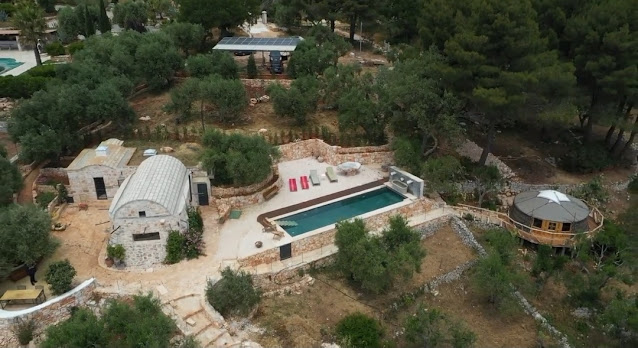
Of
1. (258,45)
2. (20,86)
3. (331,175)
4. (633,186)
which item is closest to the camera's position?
(331,175)

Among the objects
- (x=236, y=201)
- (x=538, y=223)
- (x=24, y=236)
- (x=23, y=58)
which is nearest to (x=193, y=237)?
(x=236, y=201)

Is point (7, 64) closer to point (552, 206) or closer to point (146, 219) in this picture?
point (146, 219)

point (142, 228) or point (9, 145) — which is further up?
point (142, 228)

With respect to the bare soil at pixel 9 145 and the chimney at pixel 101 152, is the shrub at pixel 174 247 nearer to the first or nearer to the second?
the chimney at pixel 101 152

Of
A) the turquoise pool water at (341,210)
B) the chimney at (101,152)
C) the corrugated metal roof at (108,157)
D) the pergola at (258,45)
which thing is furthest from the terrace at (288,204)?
the pergola at (258,45)

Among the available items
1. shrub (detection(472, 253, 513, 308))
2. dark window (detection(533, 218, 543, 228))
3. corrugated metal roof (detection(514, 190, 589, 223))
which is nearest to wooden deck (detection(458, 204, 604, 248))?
dark window (detection(533, 218, 543, 228))

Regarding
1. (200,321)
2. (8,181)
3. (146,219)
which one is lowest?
(200,321)
